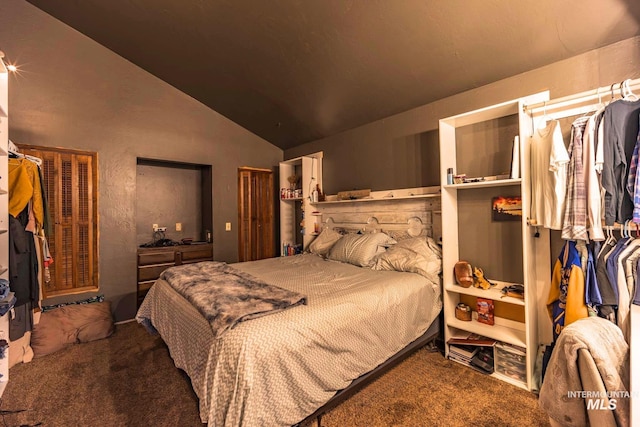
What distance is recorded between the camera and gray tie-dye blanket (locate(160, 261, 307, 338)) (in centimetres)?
143

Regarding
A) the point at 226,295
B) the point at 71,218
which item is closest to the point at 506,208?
the point at 226,295

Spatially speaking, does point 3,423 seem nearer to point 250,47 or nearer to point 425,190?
point 250,47

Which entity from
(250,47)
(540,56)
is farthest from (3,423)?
(540,56)

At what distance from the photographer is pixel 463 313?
235 centimetres

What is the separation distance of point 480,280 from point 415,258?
21.2 inches

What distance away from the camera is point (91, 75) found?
3.19m

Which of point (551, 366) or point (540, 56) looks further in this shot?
point (540, 56)

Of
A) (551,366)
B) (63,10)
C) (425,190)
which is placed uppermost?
(63,10)

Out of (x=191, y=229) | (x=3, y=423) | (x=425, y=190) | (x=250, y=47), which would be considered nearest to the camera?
(x=3, y=423)

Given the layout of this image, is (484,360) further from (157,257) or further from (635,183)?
(157,257)

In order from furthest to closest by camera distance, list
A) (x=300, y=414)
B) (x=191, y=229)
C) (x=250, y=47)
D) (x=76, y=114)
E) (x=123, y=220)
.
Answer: (x=191, y=229)
(x=123, y=220)
(x=76, y=114)
(x=250, y=47)
(x=300, y=414)

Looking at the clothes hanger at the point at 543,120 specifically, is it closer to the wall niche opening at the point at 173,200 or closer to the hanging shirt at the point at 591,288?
the hanging shirt at the point at 591,288

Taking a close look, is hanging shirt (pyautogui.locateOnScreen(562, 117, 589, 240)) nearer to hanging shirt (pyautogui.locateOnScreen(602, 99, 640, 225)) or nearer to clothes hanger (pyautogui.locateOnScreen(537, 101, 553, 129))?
hanging shirt (pyautogui.locateOnScreen(602, 99, 640, 225))

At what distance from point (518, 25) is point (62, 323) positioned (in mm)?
4614
